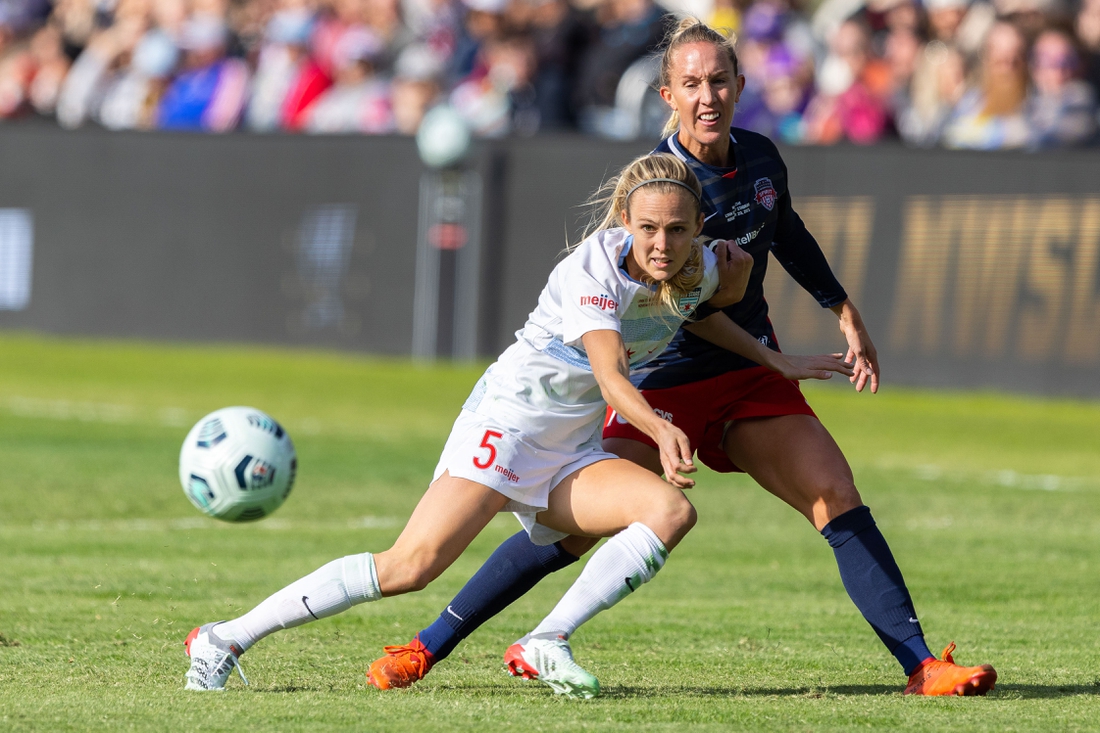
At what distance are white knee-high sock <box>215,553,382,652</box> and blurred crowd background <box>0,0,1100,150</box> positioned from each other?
37.4ft

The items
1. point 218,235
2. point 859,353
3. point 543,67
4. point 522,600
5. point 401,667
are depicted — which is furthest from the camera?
point 218,235

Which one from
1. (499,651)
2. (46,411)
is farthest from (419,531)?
(46,411)

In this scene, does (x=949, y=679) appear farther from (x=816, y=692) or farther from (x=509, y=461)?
(x=509, y=461)

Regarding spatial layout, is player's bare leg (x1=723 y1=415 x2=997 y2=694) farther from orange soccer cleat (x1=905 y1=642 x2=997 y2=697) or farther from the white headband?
the white headband

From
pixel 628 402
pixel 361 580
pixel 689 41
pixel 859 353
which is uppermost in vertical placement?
pixel 689 41

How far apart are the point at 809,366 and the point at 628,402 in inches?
41.6

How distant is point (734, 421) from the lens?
5984 millimetres

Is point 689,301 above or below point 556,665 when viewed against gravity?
above

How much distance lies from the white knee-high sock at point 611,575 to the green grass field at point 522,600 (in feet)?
0.89

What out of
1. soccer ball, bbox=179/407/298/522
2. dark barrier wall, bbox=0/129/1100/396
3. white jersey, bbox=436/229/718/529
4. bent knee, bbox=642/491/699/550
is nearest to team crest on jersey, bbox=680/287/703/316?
white jersey, bbox=436/229/718/529

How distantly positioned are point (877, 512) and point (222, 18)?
13.2 m

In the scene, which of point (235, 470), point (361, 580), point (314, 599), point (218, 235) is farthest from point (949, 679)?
point (218, 235)

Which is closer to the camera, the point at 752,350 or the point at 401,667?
the point at 401,667

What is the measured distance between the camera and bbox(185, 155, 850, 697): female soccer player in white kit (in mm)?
5188
